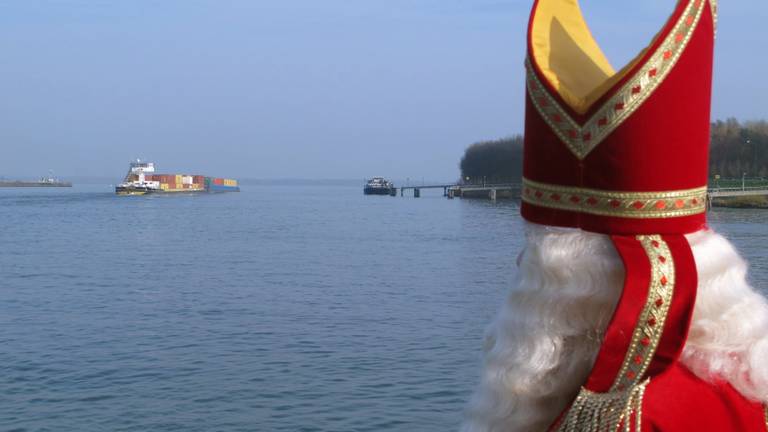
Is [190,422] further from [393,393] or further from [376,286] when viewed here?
[376,286]

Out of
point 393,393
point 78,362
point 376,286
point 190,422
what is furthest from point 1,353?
point 376,286

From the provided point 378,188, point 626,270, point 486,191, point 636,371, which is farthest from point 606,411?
point 378,188

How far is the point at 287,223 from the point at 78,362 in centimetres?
3601

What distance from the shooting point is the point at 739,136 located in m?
72.1

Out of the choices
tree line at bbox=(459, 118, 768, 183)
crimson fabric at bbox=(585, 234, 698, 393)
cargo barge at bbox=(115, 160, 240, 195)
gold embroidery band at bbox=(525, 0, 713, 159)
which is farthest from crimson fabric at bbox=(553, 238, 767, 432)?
cargo barge at bbox=(115, 160, 240, 195)

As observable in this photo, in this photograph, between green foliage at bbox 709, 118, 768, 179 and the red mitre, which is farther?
green foliage at bbox 709, 118, 768, 179

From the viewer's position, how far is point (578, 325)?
1.64 meters

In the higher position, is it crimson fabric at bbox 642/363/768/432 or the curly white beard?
the curly white beard

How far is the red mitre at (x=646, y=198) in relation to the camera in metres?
1.56

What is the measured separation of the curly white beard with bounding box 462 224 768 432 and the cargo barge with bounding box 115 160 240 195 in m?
99.5

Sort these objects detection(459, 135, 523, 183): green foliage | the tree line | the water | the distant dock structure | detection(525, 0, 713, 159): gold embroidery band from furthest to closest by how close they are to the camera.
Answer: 1. detection(459, 135, 523, 183): green foliage
2. the distant dock structure
3. the tree line
4. the water
5. detection(525, 0, 713, 159): gold embroidery band

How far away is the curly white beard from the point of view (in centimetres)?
161

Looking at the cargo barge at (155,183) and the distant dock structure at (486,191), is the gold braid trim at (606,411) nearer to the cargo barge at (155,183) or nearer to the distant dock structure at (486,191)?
the distant dock structure at (486,191)

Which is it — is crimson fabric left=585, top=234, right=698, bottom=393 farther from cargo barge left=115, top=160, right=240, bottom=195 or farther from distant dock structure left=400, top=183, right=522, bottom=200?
cargo barge left=115, top=160, right=240, bottom=195
